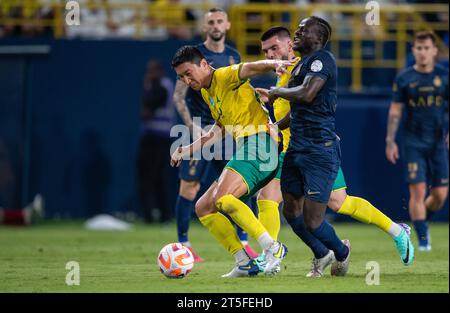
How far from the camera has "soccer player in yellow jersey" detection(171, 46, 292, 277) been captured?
9305 millimetres

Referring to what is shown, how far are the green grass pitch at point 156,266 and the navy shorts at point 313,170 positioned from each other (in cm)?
80

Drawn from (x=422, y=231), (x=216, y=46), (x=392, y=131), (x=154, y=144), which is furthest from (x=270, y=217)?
(x=154, y=144)

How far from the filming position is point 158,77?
1764 centimetres

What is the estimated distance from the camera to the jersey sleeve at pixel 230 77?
9391 millimetres

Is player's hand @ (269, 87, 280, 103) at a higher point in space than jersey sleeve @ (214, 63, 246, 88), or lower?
lower

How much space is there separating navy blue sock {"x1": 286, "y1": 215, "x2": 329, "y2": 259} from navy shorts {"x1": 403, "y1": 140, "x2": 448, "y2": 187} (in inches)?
175

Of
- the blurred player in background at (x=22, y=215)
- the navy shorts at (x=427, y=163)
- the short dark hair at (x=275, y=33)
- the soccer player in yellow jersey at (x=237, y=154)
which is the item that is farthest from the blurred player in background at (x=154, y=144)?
the soccer player in yellow jersey at (x=237, y=154)

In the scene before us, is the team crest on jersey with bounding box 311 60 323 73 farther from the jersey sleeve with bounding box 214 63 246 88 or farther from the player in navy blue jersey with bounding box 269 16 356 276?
the jersey sleeve with bounding box 214 63 246 88

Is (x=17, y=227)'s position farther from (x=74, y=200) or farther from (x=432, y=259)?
(x=432, y=259)

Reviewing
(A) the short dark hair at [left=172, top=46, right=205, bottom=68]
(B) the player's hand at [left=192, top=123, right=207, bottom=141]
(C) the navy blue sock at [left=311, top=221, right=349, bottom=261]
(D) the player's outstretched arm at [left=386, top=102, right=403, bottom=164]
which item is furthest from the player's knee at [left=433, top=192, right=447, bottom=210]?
(A) the short dark hair at [left=172, top=46, right=205, bottom=68]

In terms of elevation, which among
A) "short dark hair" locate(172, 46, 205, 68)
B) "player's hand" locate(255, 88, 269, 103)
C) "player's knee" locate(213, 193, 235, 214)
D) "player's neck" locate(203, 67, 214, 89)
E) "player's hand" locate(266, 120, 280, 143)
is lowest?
"player's knee" locate(213, 193, 235, 214)

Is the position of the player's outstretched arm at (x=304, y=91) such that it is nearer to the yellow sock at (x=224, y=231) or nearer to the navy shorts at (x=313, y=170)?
the navy shorts at (x=313, y=170)

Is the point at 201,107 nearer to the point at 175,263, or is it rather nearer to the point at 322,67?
the point at 175,263

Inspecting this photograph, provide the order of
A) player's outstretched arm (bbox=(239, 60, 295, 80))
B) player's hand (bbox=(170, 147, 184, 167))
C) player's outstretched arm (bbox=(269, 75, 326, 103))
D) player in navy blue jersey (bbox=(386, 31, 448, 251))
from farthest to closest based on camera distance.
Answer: player in navy blue jersey (bbox=(386, 31, 448, 251)), player's hand (bbox=(170, 147, 184, 167)), player's outstretched arm (bbox=(269, 75, 326, 103)), player's outstretched arm (bbox=(239, 60, 295, 80))
